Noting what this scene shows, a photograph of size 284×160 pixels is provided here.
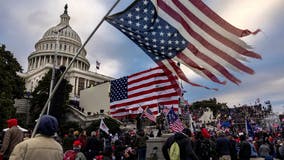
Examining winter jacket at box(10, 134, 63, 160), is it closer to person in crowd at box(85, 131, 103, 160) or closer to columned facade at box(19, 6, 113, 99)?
person in crowd at box(85, 131, 103, 160)

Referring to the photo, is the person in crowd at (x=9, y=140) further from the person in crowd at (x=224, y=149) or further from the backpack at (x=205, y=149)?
the person in crowd at (x=224, y=149)

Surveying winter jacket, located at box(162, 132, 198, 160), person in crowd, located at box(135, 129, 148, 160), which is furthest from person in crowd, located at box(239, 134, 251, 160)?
winter jacket, located at box(162, 132, 198, 160)

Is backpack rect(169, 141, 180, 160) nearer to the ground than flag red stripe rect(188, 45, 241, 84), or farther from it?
nearer to the ground

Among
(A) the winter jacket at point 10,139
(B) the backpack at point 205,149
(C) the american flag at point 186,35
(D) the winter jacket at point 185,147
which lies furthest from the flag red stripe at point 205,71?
(A) the winter jacket at point 10,139

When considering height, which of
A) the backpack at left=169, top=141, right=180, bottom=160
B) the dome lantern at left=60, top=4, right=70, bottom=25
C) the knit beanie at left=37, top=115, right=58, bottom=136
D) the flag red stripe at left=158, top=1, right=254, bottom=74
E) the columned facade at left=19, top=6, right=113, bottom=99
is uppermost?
the dome lantern at left=60, top=4, right=70, bottom=25

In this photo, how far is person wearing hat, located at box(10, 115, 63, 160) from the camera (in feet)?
9.03

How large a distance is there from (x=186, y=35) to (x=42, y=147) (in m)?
4.90

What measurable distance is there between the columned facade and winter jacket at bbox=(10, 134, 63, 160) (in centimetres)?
7644

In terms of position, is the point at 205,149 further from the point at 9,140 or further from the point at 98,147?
the point at 9,140

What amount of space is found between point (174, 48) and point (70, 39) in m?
95.1

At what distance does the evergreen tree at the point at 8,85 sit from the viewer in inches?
1222

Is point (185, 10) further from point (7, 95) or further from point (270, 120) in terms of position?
point (270, 120)

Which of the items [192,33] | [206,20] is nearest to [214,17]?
[206,20]

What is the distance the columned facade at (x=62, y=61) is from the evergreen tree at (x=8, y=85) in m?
37.5
